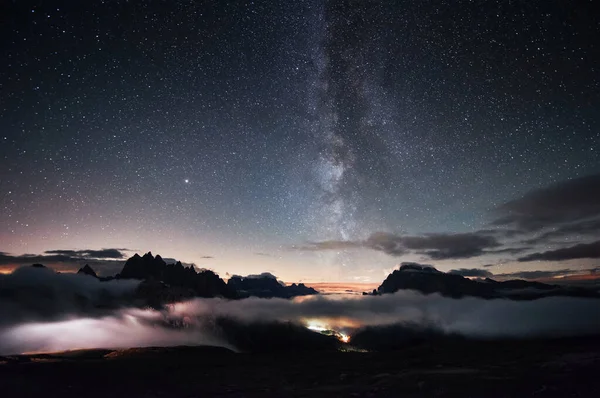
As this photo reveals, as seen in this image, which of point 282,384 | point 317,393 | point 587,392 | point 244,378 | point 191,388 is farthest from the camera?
point 244,378

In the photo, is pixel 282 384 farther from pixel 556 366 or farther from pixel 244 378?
pixel 556 366

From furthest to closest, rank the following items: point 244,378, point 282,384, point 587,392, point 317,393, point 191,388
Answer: point 244,378 → point 282,384 → point 191,388 → point 317,393 → point 587,392

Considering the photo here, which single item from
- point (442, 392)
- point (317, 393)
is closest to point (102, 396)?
point (317, 393)

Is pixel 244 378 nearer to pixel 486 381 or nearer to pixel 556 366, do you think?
pixel 486 381

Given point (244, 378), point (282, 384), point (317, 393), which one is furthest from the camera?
point (244, 378)

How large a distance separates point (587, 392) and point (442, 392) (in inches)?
1475

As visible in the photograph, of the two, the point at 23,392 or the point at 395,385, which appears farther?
the point at 395,385

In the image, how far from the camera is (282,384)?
137 meters

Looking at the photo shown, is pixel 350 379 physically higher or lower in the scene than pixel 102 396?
lower

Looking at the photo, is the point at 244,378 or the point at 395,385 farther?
the point at 244,378

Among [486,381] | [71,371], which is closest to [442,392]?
[486,381]

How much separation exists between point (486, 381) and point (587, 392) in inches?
1313

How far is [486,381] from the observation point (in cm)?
12538

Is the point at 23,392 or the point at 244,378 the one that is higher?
the point at 23,392
